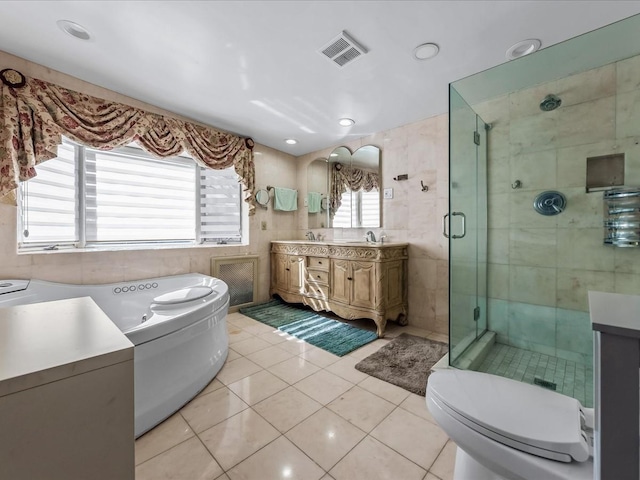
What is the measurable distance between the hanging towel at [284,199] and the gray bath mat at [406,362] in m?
2.34

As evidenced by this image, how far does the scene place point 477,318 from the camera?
2359 mm

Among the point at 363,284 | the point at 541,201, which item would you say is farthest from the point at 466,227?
the point at 363,284

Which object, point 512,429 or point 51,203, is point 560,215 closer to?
point 512,429

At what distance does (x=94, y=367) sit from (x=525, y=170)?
115 inches

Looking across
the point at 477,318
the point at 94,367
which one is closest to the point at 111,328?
the point at 94,367

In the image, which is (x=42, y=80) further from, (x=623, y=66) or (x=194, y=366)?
(x=623, y=66)

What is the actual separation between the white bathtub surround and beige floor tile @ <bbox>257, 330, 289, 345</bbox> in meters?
2.06

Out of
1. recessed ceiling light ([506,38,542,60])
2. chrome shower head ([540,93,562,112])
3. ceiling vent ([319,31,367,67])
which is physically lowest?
chrome shower head ([540,93,562,112])

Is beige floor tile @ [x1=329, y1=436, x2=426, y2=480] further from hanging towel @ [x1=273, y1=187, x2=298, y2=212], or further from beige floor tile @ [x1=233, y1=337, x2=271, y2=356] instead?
hanging towel @ [x1=273, y1=187, x2=298, y2=212]

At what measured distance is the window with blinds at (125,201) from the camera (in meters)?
2.25

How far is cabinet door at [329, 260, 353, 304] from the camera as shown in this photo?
2.89 m

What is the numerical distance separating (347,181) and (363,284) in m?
1.51

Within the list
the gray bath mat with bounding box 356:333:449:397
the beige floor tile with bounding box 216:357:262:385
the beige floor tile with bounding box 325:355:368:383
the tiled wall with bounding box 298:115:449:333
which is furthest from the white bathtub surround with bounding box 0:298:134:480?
the tiled wall with bounding box 298:115:449:333

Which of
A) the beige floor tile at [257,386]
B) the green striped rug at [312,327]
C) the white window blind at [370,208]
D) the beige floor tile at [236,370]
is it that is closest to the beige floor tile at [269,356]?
the beige floor tile at [236,370]
